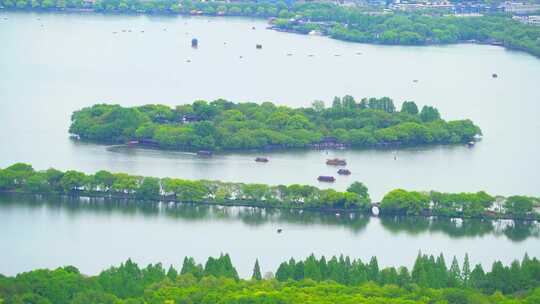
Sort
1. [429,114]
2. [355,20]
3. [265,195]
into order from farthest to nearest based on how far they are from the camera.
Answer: [355,20], [429,114], [265,195]

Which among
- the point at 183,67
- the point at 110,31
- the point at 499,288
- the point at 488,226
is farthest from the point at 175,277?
the point at 110,31

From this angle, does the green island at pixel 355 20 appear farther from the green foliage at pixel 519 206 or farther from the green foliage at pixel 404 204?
the green foliage at pixel 404 204

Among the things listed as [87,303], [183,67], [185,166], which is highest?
[183,67]

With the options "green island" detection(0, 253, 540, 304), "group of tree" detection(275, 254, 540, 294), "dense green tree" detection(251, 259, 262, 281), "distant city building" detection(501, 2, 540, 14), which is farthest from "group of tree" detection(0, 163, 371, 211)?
"distant city building" detection(501, 2, 540, 14)

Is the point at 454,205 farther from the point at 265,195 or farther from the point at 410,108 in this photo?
the point at 410,108

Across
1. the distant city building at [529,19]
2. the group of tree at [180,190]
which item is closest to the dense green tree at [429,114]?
the group of tree at [180,190]

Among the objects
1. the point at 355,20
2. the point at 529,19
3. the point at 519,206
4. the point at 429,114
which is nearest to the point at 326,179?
the point at 519,206

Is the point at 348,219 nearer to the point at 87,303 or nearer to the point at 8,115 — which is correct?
the point at 87,303
